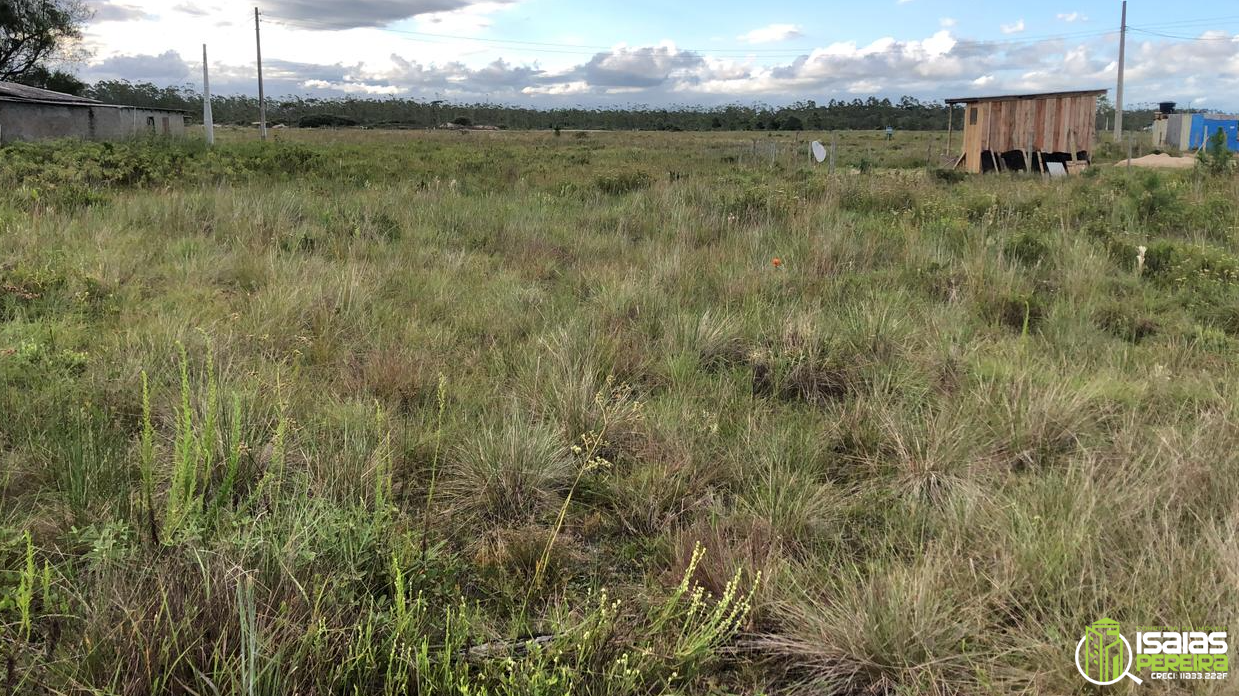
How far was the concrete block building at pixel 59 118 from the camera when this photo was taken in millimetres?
27641

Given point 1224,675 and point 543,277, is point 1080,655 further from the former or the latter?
point 543,277

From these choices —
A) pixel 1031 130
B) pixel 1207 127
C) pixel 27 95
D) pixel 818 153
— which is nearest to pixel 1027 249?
pixel 818 153

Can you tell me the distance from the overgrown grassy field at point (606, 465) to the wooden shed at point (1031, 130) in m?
12.8

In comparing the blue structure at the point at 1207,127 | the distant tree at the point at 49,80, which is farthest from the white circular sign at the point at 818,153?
the distant tree at the point at 49,80

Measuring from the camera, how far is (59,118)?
30.2 m

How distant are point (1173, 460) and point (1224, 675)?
1235 millimetres

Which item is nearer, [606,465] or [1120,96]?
[606,465]

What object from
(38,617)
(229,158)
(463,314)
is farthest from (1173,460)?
(229,158)

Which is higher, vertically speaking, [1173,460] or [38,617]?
[1173,460]

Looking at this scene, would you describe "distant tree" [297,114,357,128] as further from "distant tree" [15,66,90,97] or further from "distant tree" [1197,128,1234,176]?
"distant tree" [1197,128,1234,176]

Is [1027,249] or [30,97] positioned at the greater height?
[30,97]

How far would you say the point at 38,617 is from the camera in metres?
2.02

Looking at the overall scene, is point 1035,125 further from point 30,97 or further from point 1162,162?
point 30,97

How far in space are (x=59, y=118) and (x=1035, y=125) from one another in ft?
115
